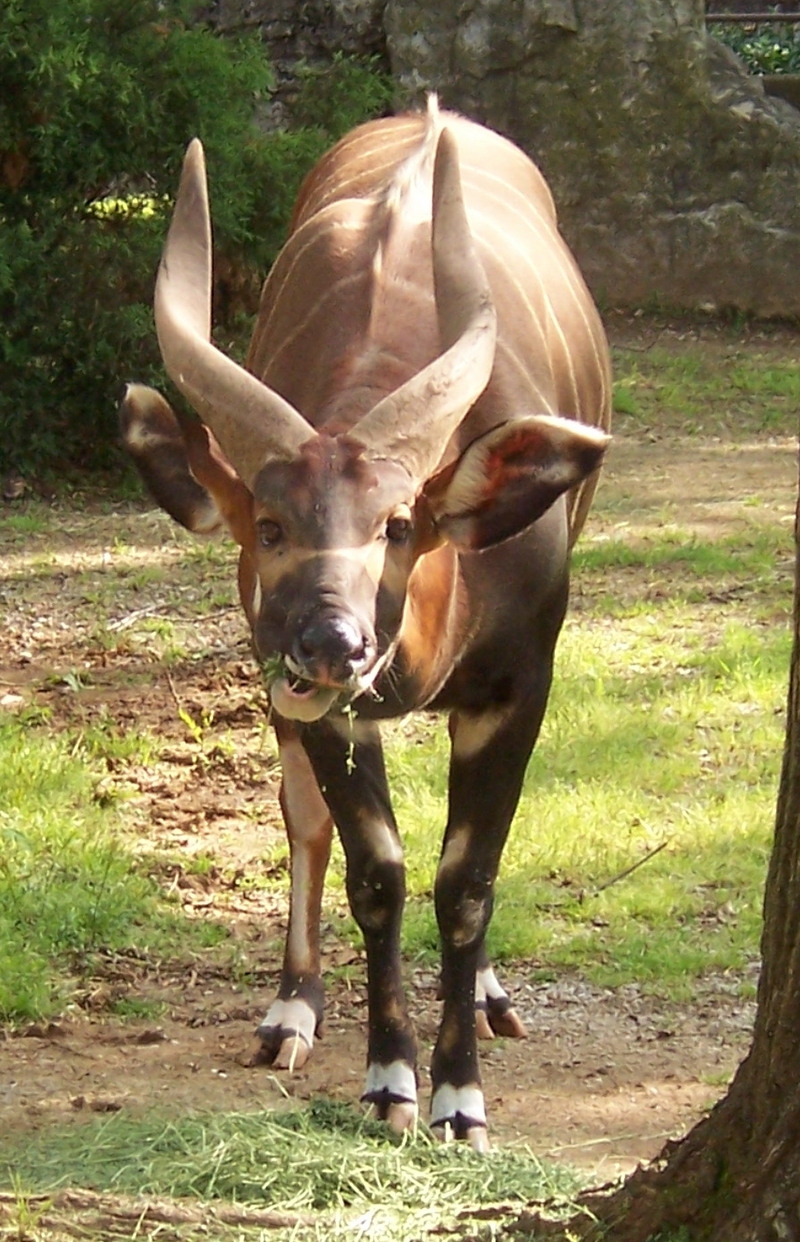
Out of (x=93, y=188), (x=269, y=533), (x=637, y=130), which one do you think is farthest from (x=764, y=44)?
(x=269, y=533)

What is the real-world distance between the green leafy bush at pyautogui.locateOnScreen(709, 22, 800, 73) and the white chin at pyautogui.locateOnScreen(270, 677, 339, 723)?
40.7 feet

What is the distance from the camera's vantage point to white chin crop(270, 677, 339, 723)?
3.18 m

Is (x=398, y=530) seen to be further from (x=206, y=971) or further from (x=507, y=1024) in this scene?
(x=206, y=971)

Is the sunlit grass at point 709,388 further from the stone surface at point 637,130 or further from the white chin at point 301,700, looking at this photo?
the white chin at point 301,700

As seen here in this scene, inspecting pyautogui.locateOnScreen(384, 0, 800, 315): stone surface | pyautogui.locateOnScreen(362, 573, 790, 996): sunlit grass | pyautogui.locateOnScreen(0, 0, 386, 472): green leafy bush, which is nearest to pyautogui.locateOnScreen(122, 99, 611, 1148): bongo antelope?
pyautogui.locateOnScreen(362, 573, 790, 996): sunlit grass

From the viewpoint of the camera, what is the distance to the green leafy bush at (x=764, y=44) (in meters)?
14.7

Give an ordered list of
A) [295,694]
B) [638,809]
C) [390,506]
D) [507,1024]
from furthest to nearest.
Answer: [638,809]
[507,1024]
[390,506]
[295,694]

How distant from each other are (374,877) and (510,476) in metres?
0.97

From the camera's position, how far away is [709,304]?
12.1 metres

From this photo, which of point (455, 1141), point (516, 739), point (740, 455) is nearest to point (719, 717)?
point (516, 739)

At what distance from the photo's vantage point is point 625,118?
38.9 ft

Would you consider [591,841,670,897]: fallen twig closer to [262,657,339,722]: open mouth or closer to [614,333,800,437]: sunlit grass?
[262,657,339,722]: open mouth

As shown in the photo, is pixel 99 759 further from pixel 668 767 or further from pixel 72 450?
pixel 72 450

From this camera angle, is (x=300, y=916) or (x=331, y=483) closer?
(x=331, y=483)
